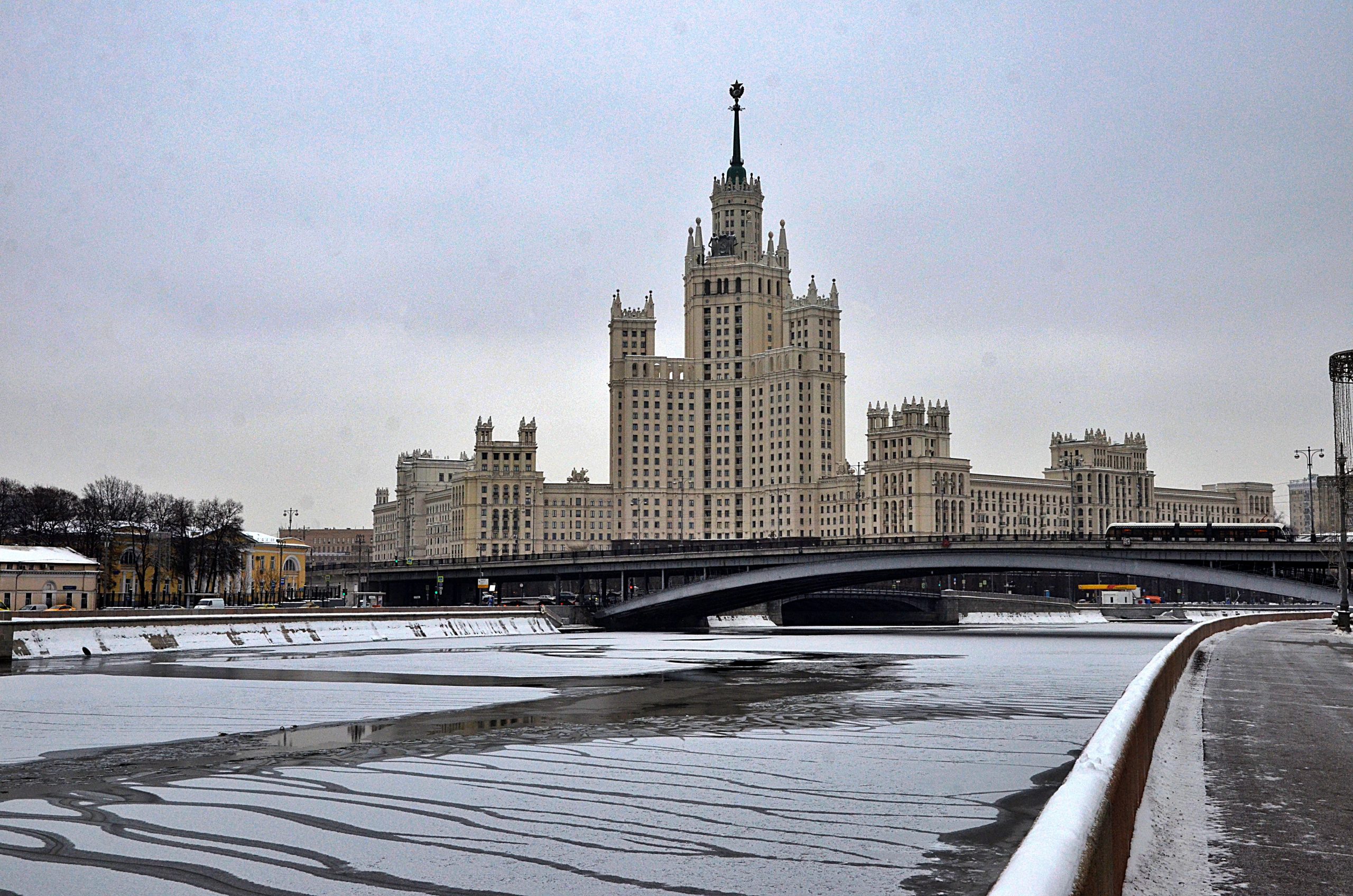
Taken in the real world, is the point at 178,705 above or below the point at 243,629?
above

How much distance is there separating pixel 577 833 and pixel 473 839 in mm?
1176

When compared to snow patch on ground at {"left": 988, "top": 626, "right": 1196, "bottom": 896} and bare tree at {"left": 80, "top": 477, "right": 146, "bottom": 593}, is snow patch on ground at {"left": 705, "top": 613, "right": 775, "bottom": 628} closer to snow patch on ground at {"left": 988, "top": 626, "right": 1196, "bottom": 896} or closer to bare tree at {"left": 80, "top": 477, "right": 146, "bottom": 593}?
bare tree at {"left": 80, "top": 477, "right": 146, "bottom": 593}

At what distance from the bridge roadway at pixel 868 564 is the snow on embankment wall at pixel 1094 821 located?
80.2 m

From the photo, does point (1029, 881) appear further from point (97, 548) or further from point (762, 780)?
point (97, 548)

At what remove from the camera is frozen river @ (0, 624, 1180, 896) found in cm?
1231

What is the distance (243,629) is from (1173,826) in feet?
245

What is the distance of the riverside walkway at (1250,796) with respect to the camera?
411 inches

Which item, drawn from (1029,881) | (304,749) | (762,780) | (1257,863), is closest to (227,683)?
(304,749)

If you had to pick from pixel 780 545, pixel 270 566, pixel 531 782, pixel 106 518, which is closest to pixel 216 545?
pixel 106 518

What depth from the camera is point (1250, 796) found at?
14430 mm

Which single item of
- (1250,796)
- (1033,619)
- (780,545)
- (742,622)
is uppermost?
(780,545)

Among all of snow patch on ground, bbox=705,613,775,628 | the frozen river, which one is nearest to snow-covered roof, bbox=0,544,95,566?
snow patch on ground, bbox=705,613,775,628

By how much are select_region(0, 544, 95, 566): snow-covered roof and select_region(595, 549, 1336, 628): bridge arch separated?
47.1 meters

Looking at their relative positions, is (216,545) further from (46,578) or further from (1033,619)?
(1033,619)
